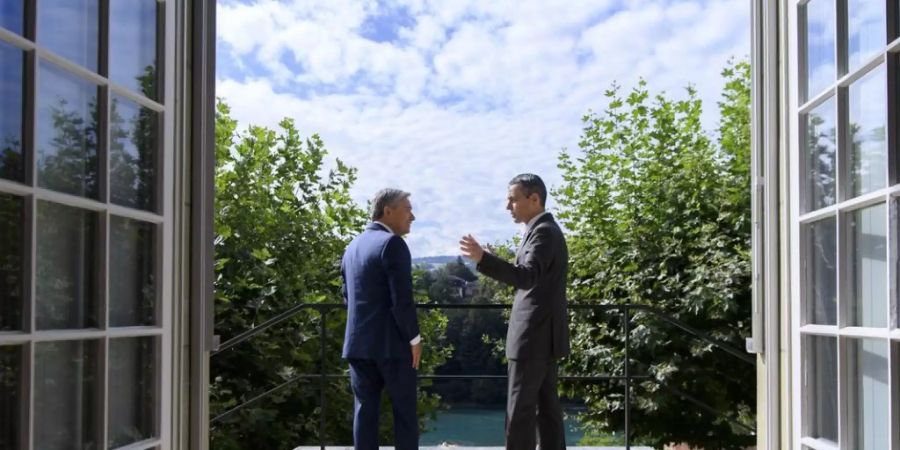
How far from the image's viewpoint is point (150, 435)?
2371 mm

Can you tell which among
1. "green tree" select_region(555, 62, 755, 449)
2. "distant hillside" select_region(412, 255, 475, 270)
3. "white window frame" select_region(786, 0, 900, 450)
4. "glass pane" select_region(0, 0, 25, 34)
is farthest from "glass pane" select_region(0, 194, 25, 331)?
"distant hillside" select_region(412, 255, 475, 270)

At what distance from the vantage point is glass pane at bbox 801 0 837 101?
88.7 inches

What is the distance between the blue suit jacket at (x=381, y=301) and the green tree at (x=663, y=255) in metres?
2.94

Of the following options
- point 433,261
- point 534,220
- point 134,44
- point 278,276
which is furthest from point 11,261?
point 433,261

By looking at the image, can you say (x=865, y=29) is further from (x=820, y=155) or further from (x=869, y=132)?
(x=820, y=155)

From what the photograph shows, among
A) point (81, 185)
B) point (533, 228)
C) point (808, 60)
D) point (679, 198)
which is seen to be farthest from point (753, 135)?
point (679, 198)

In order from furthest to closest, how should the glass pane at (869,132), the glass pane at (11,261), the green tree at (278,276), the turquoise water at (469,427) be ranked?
the turquoise water at (469,427)
the green tree at (278,276)
the glass pane at (869,132)
the glass pane at (11,261)

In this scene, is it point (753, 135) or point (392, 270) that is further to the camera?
point (392, 270)

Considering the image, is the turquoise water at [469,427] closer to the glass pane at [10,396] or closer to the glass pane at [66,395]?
the glass pane at [66,395]

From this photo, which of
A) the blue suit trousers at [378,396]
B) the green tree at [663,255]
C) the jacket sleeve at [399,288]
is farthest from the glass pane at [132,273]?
the green tree at [663,255]

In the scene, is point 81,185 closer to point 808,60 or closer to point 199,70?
point 199,70

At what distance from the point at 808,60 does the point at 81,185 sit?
1921 millimetres

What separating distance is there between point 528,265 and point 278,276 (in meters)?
3.59

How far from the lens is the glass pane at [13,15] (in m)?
1.63
